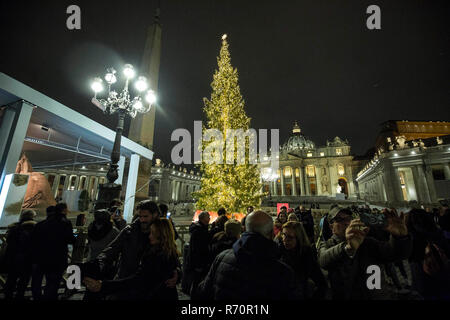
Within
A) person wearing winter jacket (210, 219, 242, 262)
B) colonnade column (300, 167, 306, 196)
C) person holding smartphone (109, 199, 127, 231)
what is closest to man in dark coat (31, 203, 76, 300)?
person holding smartphone (109, 199, 127, 231)

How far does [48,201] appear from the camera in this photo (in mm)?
9172

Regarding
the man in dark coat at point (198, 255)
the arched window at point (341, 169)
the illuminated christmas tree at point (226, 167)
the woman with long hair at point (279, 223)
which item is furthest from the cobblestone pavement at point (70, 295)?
the arched window at point (341, 169)

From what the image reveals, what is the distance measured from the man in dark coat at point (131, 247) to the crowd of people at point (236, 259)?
0.01 m

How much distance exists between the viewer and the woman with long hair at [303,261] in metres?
2.31

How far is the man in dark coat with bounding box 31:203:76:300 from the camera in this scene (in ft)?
10.4

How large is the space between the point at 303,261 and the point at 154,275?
1.90 meters

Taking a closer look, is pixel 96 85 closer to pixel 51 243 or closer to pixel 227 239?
pixel 51 243

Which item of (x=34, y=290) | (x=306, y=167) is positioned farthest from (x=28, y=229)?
(x=306, y=167)

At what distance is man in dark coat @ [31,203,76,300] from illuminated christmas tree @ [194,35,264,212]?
21.5 feet

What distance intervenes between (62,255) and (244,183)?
7712 mm

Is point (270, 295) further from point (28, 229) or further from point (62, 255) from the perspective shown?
point (28, 229)

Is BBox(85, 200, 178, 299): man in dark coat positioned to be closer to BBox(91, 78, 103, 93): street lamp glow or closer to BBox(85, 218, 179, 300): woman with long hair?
BBox(85, 218, 179, 300): woman with long hair

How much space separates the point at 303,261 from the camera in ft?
7.86

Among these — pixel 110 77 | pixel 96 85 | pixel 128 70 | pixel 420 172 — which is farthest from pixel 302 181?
pixel 96 85
